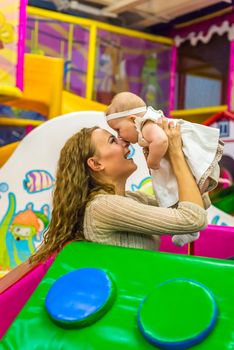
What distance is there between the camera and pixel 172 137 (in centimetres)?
84

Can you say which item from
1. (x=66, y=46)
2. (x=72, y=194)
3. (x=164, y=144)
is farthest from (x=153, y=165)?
(x=66, y=46)

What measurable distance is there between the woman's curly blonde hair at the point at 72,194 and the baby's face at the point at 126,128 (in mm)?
56

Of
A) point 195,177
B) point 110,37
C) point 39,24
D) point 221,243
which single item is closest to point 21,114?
point 39,24

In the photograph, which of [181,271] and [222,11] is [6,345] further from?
[222,11]

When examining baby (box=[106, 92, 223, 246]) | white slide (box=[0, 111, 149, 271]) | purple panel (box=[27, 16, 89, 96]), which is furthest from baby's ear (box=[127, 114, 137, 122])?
purple panel (box=[27, 16, 89, 96])

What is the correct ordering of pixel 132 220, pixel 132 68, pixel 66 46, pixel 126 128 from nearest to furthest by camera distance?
1. pixel 132 220
2. pixel 126 128
3. pixel 66 46
4. pixel 132 68

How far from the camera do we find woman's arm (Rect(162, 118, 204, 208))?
32.3 inches

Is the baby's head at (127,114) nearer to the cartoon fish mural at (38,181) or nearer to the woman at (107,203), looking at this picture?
A: the woman at (107,203)

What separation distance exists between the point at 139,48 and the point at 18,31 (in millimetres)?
1775

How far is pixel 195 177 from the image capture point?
84cm

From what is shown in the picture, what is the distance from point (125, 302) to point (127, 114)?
1.17ft

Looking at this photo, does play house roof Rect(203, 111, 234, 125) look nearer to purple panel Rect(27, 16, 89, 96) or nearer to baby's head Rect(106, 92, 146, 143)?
purple panel Rect(27, 16, 89, 96)

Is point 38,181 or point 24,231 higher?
point 38,181

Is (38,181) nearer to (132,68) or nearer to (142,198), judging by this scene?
(142,198)
